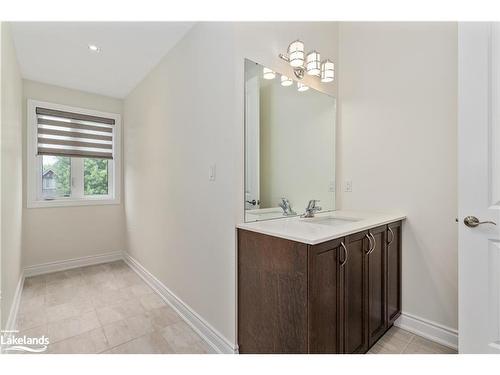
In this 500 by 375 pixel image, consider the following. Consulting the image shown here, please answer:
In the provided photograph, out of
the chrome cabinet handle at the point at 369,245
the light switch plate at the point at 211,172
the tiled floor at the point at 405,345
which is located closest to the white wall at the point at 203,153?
the light switch plate at the point at 211,172

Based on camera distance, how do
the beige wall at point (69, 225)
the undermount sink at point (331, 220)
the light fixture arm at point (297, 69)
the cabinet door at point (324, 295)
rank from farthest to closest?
the beige wall at point (69, 225) < the undermount sink at point (331, 220) < the light fixture arm at point (297, 69) < the cabinet door at point (324, 295)

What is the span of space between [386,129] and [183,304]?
219cm

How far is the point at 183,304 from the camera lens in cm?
212

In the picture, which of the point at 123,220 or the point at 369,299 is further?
the point at 123,220

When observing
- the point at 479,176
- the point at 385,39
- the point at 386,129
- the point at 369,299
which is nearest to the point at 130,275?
the point at 369,299

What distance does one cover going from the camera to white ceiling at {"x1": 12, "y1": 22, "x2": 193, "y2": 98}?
2.03m

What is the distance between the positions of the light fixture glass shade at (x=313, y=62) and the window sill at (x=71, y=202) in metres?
3.14

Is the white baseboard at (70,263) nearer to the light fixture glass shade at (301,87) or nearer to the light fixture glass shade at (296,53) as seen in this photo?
the light fixture glass shade at (301,87)

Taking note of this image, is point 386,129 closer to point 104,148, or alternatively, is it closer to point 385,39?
point 385,39

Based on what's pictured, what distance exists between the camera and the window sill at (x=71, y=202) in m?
3.07

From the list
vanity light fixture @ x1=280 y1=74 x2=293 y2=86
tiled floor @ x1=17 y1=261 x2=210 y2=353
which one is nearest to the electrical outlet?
vanity light fixture @ x1=280 y1=74 x2=293 y2=86

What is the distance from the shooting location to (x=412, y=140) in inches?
73.7

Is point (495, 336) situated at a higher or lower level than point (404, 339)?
higher

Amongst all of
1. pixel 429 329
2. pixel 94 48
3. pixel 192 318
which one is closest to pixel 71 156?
pixel 94 48
